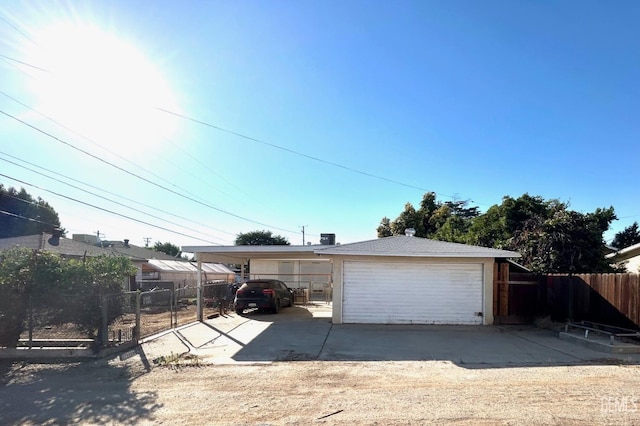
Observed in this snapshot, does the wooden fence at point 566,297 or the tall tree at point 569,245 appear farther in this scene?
the tall tree at point 569,245

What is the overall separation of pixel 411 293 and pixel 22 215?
111ft

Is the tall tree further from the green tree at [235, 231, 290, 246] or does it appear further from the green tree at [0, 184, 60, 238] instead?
the green tree at [235, 231, 290, 246]

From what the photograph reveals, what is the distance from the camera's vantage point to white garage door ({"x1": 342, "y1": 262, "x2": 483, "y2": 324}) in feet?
46.1

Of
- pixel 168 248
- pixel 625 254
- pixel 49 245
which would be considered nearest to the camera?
pixel 625 254

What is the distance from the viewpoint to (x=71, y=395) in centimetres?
625

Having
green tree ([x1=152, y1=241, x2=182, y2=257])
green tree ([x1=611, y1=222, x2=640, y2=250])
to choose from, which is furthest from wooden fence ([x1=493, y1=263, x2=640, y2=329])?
green tree ([x1=152, y1=241, x2=182, y2=257])

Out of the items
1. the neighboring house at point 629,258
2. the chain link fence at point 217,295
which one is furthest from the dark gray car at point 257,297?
the neighboring house at point 629,258

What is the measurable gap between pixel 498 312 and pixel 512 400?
30.2 feet

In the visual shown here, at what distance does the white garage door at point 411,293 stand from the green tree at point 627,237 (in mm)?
28908

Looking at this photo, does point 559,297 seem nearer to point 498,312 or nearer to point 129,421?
point 498,312

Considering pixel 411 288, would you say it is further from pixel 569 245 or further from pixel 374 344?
pixel 569 245

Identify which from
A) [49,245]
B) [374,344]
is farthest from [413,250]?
[49,245]

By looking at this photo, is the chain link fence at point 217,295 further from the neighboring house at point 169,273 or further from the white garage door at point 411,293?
the white garage door at point 411,293

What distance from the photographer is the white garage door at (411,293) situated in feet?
46.1
